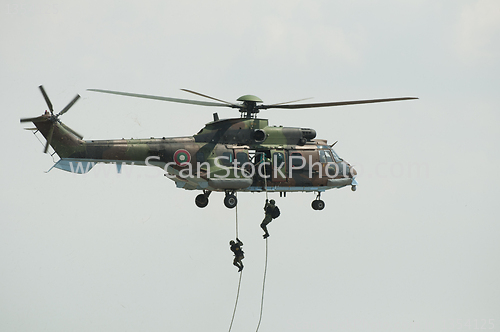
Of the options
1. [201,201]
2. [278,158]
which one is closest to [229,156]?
[278,158]

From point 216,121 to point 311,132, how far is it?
4.10 meters

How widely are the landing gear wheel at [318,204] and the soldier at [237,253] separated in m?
4.21

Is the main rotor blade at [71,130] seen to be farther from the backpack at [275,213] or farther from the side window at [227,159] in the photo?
the backpack at [275,213]

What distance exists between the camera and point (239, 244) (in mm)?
24938

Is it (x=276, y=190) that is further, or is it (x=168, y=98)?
(x=276, y=190)

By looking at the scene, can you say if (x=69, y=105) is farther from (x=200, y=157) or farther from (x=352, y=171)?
(x=352, y=171)

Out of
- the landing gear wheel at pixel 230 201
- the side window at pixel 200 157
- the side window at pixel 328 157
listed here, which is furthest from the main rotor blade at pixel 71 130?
the side window at pixel 328 157

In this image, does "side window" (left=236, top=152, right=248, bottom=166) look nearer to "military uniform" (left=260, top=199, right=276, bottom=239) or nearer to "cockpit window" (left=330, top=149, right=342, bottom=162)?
"military uniform" (left=260, top=199, right=276, bottom=239)

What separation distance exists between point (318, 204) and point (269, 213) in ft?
9.71

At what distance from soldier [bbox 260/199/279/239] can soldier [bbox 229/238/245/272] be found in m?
1.07

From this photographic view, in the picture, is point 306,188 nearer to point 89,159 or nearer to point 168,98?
point 168,98

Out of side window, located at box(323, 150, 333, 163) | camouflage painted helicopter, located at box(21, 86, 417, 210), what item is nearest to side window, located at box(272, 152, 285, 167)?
camouflage painted helicopter, located at box(21, 86, 417, 210)

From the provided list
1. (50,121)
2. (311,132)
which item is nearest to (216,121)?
(311,132)

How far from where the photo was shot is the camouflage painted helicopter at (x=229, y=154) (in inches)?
950
